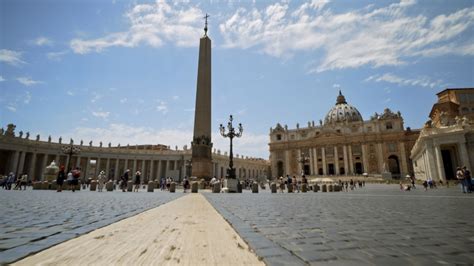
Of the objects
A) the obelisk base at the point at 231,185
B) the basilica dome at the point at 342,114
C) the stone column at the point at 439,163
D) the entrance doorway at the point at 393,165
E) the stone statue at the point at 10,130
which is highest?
the basilica dome at the point at 342,114

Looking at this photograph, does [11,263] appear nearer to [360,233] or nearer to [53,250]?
[53,250]

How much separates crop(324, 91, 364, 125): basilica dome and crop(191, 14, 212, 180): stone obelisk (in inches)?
3105

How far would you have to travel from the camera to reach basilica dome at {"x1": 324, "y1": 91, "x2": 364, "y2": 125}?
95250mm

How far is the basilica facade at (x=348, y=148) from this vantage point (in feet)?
235

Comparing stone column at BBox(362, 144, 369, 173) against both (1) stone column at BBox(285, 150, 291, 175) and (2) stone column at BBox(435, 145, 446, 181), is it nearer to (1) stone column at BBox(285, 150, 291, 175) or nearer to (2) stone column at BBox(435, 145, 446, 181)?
(1) stone column at BBox(285, 150, 291, 175)

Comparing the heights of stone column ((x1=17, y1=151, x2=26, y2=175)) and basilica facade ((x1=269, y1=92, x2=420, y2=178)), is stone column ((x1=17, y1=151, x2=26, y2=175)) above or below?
below

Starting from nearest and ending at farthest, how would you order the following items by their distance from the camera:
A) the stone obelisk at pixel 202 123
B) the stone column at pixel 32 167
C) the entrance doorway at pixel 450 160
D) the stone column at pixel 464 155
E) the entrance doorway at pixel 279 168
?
the stone obelisk at pixel 202 123 < the stone column at pixel 464 155 < the entrance doorway at pixel 450 160 < the stone column at pixel 32 167 < the entrance doorway at pixel 279 168

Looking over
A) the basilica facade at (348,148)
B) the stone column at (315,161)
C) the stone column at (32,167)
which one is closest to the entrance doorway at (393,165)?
the basilica facade at (348,148)

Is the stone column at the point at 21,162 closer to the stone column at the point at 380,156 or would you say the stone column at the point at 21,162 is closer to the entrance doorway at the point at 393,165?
the stone column at the point at 380,156

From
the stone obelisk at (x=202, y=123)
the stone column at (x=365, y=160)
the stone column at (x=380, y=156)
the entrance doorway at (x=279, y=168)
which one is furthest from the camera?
the entrance doorway at (x=279, y=168)

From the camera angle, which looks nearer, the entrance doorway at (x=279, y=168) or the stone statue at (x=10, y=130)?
the stone statue at (x=10, y=130)

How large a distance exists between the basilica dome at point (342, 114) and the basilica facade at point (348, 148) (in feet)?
43.2

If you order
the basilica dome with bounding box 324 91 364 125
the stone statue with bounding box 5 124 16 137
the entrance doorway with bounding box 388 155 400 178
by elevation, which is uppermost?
the basilica dome with bounding box 324 91 364 125

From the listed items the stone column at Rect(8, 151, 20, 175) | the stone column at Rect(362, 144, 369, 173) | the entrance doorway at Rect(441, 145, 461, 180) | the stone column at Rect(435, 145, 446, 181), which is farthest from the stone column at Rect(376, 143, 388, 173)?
the stone column at Rect(8, 151, 20, 175)
